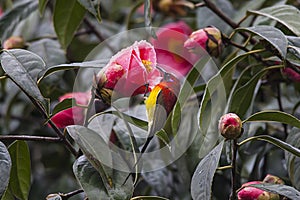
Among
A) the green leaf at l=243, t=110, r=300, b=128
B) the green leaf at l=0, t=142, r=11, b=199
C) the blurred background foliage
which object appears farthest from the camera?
the blurred background foliage

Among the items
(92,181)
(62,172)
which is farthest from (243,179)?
(62,172)

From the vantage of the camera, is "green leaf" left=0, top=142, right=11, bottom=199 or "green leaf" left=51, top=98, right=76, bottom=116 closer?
"green leaf" left=0, top=142, right=11, bottom=199

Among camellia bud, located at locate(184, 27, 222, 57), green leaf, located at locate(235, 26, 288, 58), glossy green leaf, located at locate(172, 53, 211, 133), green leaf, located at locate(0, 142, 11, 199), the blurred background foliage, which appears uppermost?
green leaf, located at locate(235, 26, 288, 58)

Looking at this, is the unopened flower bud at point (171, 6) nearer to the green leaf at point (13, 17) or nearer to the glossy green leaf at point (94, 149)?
the green leaf at point (13, 17)

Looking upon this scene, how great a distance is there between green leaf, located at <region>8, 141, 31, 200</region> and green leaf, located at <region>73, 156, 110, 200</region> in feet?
0.55

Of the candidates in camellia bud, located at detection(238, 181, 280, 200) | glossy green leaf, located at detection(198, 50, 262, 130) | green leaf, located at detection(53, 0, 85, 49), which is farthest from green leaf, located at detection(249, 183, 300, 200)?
green leaf, located at detection(53, 0, 85, 49)

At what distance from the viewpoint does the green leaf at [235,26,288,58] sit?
0.88 meters

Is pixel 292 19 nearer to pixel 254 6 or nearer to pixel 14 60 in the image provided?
pixel 254 6

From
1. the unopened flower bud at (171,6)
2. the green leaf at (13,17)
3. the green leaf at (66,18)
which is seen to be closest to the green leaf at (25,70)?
the green leaf at (66,18)

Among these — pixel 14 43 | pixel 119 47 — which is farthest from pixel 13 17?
pixel 119 47

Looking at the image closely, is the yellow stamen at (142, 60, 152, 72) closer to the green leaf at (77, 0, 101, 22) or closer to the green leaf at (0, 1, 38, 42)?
the green leaf at (77, 0, 101, 22)

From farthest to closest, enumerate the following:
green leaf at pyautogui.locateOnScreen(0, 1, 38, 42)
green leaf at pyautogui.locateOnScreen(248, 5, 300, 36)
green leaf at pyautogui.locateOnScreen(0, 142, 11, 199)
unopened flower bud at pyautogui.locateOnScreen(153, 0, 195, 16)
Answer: unopened flower bud at pyautogui.locateOnScreen(153, 0, 195, 16)
green leaf at pyautogui.locateOnScreen(0, 1, 38, 42)
green leaf at pyautogui.locateOnScreen(248, 5, 300, 36)
green leaf at pyautogui.locateOnScreen(0, 142, 11, 199)

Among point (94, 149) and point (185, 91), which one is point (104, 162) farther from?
point (185, 91)

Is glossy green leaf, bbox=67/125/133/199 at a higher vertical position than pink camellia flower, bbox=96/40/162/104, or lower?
lower
